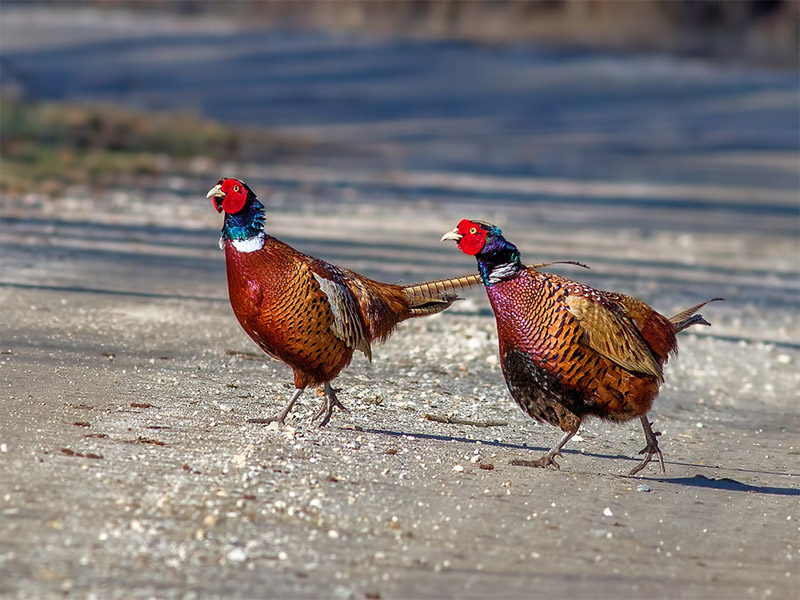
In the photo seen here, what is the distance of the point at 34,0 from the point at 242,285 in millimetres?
55460

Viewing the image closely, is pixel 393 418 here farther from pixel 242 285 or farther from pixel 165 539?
pixel 165 539

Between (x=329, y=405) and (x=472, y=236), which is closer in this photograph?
(x=472, y=236)

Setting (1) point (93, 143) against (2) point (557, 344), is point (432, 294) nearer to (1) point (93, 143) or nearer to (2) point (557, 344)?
(2) point (557, 344)

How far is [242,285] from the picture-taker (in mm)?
5934

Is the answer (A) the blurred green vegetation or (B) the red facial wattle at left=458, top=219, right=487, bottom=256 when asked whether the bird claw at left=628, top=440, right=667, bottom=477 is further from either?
(A) the blurred green vegetation

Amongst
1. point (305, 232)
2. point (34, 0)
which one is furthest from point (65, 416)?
point (34, 0)

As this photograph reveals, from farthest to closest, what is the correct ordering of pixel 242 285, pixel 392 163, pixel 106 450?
1. pixel 392 163
2. pixel 242 285
3. pixel 106 450

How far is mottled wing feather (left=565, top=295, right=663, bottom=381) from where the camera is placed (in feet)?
18.9

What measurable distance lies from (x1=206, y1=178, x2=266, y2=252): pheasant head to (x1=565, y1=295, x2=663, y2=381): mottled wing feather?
5.15 feet

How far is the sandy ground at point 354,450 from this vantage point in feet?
15.1

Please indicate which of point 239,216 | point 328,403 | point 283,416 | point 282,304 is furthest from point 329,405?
point 239,216

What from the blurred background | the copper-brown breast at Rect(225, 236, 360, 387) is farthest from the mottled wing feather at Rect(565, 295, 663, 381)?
the blurred background

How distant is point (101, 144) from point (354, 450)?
1534 centimetres

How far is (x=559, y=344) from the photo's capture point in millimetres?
5699
